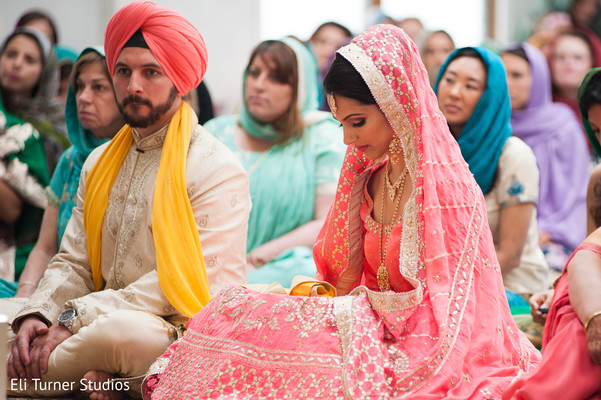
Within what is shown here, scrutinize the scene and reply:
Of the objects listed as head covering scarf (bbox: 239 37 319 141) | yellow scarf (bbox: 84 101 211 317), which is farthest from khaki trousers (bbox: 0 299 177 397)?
head covering scarf (bbox: 239 37 319 141)

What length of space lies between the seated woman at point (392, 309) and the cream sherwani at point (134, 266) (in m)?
0.21

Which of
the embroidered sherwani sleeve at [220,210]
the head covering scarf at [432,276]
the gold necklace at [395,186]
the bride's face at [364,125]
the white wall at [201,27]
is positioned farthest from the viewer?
the white wall at [201,27]

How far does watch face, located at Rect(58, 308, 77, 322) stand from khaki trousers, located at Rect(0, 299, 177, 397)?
0.09 meters

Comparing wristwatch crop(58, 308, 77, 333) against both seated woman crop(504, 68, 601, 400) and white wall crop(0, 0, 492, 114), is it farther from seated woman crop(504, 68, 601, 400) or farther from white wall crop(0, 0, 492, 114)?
white wall crop(0, 0, 492, 114)

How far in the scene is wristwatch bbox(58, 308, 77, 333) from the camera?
115 inches

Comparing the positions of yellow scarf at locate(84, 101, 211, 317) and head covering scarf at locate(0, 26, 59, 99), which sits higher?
head covering scarf at locate(0, 26, 59, 99)

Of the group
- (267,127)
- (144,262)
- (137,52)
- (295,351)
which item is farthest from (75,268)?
(267,127)

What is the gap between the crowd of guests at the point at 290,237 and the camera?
2.35m

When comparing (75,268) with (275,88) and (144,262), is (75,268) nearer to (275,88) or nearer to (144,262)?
(144,262)

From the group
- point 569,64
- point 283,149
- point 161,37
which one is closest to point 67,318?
point 161,37

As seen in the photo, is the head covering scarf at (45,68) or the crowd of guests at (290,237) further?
the head covering scarf at (45,68)

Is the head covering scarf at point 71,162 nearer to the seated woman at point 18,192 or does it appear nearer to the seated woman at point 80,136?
the seated woman at point 80,136

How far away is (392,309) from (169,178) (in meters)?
1.06

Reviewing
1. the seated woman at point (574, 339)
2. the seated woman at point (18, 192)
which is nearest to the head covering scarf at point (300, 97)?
the seated woman at point (18, 192)
